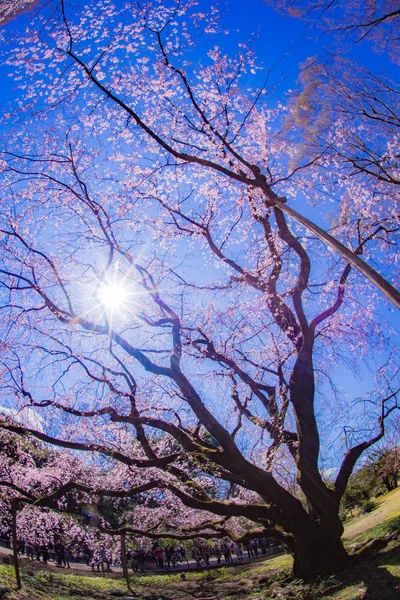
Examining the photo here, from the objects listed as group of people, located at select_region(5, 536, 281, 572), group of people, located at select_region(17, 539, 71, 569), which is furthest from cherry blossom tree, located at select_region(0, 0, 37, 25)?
group of people, located at select_region(17, 539, 71, 569)

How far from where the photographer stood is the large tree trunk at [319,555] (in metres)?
7.42

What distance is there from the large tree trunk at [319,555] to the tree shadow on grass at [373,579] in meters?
0.26

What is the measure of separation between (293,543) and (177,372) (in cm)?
460

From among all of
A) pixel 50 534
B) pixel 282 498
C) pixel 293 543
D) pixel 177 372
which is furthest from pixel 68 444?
pixel 50 534

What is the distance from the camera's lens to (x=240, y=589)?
10.8 metres

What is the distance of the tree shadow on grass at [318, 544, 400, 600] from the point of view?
16.9ft

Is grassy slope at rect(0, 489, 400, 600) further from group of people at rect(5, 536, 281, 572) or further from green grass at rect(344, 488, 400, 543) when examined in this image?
group of people at rect(5, 536, 281, 572)

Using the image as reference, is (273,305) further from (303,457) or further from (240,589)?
(240,589)

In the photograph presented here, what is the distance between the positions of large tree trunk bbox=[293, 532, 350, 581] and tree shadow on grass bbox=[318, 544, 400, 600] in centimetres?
26

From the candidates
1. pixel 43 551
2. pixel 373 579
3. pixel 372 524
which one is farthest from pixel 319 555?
pixel 43 551

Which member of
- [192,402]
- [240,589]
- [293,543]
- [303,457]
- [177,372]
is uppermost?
[177,372]

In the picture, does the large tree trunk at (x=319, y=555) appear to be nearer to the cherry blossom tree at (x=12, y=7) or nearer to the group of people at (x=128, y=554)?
the cherry blossom tree at (x=12, y=7)

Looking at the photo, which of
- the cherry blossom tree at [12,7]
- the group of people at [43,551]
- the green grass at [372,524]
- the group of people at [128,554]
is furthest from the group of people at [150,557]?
the cherry blossom tree at [12,7]

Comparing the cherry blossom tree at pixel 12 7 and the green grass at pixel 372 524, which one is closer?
the cherry blossom tree at pixel 12 7
